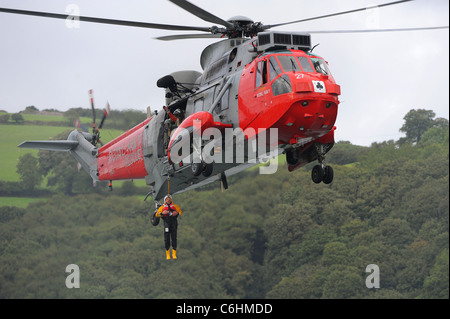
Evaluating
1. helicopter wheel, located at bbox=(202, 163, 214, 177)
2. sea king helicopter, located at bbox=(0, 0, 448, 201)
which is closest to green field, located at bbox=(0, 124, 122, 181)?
sea king helicopter, located at bbox=(0, 0, 448, 201)

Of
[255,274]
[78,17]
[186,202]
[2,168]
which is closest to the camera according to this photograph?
[78,17]

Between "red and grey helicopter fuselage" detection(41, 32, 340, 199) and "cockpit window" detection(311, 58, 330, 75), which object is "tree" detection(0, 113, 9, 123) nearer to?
"red and grey helicopter fuselage" detection(41, 32, 340, 199)

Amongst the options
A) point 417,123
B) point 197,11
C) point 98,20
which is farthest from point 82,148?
point 417,123

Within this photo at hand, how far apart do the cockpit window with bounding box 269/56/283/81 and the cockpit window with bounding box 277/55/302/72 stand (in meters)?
0.12

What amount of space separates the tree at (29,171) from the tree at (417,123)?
3313 centimetres

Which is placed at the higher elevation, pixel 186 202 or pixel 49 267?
pixel 186 202

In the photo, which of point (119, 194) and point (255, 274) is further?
point (255, 274)

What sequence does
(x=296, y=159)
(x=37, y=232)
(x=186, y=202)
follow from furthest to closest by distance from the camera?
(x=186, y=202) < (x=37, y=232) < (x=296, y=159)

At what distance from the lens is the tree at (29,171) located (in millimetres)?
52688

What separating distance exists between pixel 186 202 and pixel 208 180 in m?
41.0

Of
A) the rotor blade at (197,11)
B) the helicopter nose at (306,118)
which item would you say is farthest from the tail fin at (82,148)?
the helicopter nose at (306,118)

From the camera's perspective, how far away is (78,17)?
59.6 feet

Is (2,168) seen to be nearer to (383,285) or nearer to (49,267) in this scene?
(49,267)

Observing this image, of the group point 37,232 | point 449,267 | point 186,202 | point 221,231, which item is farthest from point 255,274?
point 37,232
